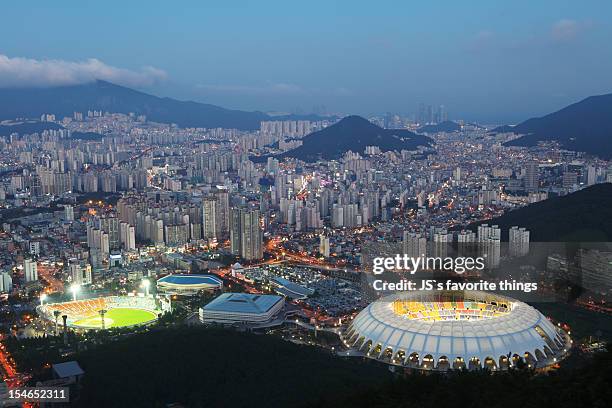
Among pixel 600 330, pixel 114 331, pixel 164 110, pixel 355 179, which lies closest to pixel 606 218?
pixel 600 330

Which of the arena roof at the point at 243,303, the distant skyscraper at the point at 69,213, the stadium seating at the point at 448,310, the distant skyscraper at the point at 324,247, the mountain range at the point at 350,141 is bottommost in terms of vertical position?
the arena roof at the point at 243,303

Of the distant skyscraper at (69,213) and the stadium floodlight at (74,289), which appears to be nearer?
the stadium floodlight at (74,289)

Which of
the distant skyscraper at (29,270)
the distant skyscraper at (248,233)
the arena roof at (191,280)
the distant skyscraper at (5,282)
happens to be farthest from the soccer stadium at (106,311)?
the distant skyscraper at (248,233)

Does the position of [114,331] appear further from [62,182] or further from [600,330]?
[62,182]

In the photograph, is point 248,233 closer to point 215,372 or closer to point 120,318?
point 120,318

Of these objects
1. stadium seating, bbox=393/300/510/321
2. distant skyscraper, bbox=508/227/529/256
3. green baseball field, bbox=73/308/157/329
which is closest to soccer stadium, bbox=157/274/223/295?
green baseball field, bbox=73/308/157/329

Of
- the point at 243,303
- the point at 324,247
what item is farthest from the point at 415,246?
the point at 243,303

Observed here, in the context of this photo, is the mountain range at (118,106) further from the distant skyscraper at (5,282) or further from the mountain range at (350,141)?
the distant skyscraper at (5,282)

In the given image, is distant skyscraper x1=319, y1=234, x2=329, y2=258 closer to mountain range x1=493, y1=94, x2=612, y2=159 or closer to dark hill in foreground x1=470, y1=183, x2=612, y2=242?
dark hill in foreground x1=470, y1=183, x2=612, y2=242
